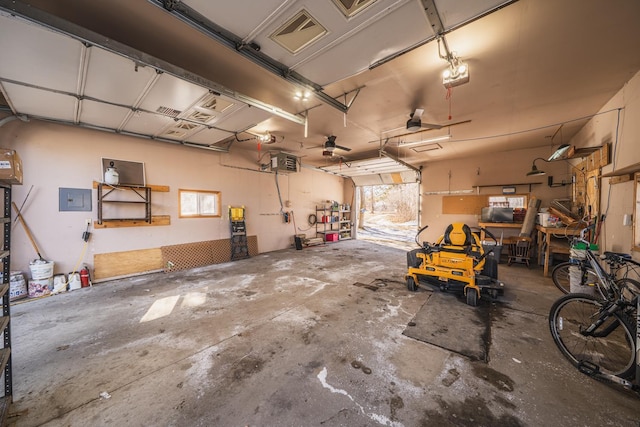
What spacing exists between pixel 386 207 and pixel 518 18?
810 inches

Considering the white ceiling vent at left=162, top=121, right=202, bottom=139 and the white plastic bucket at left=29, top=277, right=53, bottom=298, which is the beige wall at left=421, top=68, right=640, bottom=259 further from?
the white plastic bucket at left=29, top=277, right=53, bottom=298

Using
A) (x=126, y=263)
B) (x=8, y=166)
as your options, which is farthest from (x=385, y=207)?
(x=8, y=166)

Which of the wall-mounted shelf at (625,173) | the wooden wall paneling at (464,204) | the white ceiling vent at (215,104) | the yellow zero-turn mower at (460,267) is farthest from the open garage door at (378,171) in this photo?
the white ceiling vent at (215,104)

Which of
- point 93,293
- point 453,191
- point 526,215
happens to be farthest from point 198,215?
point 526,215

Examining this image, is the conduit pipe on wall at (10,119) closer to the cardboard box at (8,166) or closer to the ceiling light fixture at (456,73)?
the cardboard box at (8,166)

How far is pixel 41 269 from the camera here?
3.83 m

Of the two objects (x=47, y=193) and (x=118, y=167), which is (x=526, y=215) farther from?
(x=47, y=193)

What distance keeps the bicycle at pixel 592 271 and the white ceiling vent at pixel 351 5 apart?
3.32 meters

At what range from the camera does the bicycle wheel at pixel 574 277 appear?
3119mm

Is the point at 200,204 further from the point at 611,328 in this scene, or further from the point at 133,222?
the point at 611,328

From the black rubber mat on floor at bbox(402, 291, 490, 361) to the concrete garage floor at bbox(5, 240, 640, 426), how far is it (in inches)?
3.0

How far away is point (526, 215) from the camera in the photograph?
6.15m

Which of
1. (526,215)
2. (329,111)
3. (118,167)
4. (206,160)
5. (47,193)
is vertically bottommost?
(526,215)

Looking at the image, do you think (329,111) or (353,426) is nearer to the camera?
(353,426)
